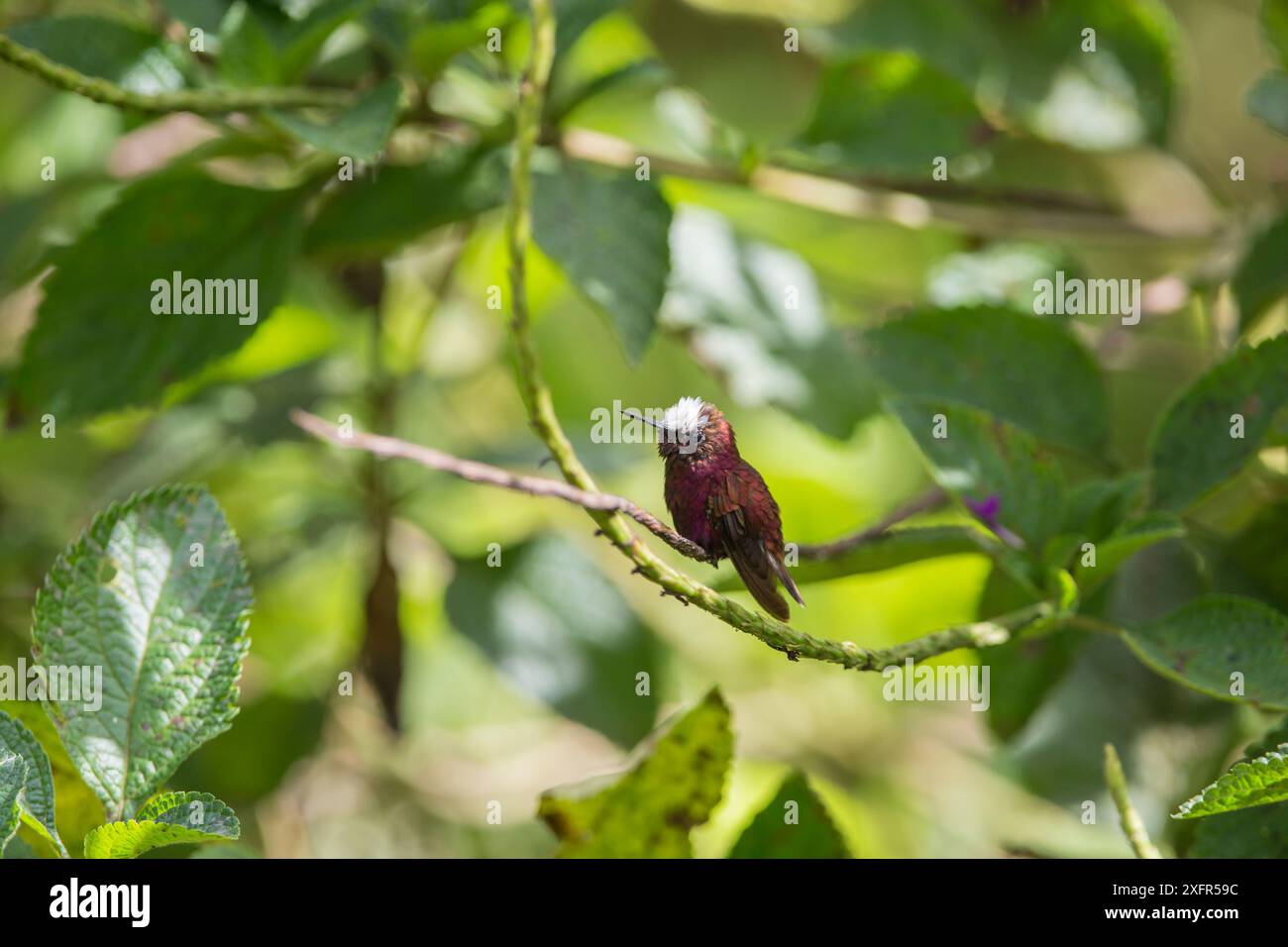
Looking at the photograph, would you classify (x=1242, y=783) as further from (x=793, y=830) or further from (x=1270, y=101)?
(x=1270, y=101)

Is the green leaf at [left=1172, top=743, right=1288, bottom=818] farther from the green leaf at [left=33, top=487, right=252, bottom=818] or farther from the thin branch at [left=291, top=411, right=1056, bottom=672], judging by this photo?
the green leaf at [left=33, top=487, right=252, bottom=818]

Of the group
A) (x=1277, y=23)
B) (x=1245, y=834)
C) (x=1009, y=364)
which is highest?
(x=1277, y=23)

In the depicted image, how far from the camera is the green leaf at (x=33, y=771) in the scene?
0.50 meters

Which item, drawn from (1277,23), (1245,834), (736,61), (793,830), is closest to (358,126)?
(793,830)

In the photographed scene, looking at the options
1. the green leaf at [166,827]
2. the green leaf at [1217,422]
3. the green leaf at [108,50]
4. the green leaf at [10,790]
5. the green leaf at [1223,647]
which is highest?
the green leaf at [108,50]

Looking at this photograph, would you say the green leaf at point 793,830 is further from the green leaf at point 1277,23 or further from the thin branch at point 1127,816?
the green leaf at point 1277,23

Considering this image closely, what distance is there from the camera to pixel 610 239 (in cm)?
71

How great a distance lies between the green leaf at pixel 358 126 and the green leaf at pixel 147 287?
0.10 meters

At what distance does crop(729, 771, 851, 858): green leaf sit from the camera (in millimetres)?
623

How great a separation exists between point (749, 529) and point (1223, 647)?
0.26 metres

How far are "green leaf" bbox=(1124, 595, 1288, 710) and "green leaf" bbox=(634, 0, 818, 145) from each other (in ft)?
2.82

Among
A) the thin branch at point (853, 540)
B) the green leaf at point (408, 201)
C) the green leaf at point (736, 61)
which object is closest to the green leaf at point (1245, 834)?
the thin branch at point (853, 540)
